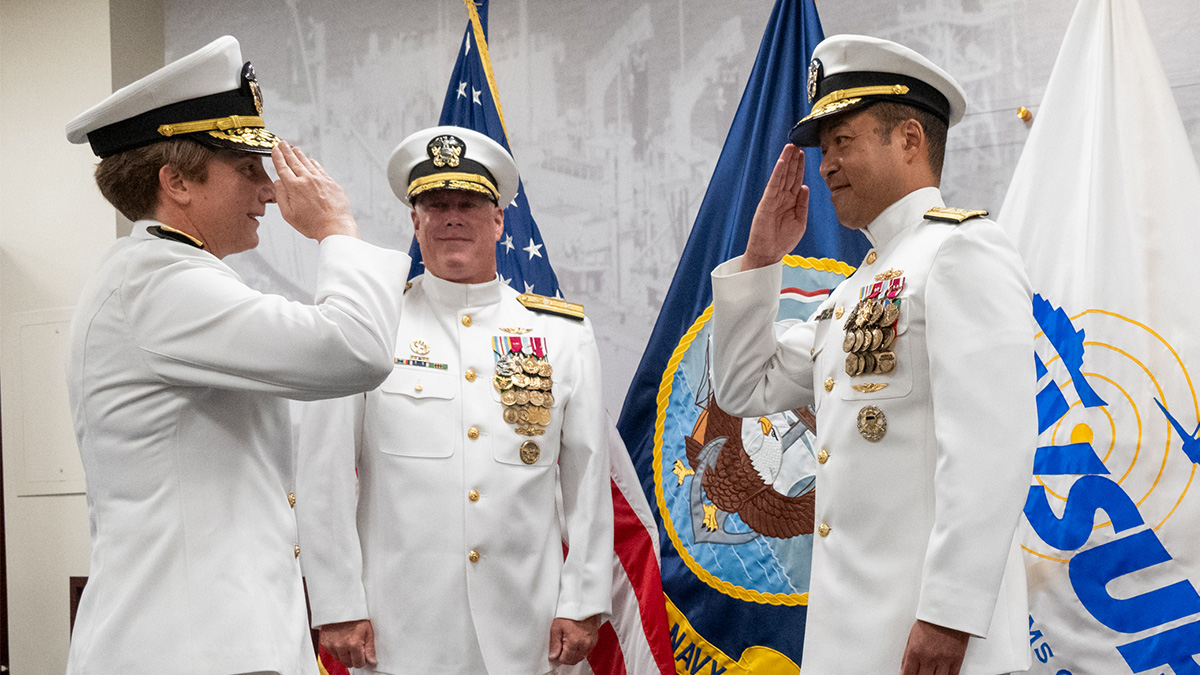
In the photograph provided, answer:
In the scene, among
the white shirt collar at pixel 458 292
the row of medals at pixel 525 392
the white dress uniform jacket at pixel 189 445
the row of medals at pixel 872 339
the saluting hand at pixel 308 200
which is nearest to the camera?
the white dress uniform jacket at pixel 189 445

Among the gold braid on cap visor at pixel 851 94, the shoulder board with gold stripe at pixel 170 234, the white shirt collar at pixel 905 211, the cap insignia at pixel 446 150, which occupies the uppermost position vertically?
the cap insignia at pixel 446 150

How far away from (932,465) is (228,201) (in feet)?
3.76

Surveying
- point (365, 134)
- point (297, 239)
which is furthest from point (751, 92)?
point (297, 239)

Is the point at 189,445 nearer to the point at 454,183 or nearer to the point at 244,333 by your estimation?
the point at 244,333

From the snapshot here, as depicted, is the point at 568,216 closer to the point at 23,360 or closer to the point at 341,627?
the point at 341,627

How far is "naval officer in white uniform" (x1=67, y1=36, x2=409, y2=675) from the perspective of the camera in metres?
1.37

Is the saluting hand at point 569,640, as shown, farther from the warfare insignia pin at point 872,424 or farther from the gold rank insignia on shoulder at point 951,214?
the gold rank insignia on shoulder at point 951,214

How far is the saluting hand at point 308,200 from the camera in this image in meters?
1.59

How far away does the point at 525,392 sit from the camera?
2326 mm

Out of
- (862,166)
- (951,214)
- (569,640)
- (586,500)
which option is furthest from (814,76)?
(569,640)

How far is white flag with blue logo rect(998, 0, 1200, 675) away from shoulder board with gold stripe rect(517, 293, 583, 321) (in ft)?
3.42

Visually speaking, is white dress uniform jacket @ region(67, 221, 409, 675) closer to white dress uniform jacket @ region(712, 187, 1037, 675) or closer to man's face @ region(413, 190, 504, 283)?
white dress uniform jacket @ region(712, 187, 1037, 675)

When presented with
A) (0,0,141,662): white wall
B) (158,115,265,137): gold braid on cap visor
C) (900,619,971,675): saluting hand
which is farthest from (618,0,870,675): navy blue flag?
(0,0,141,662): white wall

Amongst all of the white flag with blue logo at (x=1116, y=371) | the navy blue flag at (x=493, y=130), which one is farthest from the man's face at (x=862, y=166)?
the navy blue flag at (x=493, y=130)
